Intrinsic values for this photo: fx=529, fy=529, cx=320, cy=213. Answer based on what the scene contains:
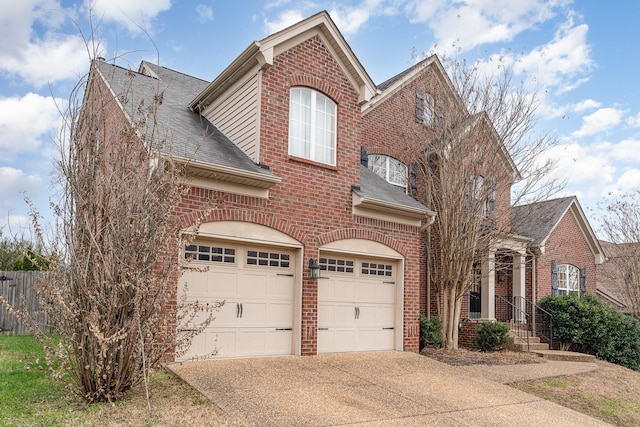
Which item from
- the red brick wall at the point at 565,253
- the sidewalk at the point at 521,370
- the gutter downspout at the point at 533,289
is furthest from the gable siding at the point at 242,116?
the red brick wall at the point at 565,253

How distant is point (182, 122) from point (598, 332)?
1311cm

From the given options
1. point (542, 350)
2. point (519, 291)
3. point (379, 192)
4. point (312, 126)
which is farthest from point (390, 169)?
point (542, 350)

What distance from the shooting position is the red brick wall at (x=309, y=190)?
997 centimetres

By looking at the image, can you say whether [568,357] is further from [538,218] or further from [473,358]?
[538,218]

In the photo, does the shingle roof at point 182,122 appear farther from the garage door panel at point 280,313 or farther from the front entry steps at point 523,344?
the front entry steps at point 523,344

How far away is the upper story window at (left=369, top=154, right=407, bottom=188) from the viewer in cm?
1579

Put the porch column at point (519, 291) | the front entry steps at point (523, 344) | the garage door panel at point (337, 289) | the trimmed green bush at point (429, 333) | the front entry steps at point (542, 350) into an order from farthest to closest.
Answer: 1. the porch column at point (519, 291)
2. the front entry steps at point (523, 344)
3. the front entry steps at point (542, 350)
4. the trimmed green bush at point (429, 333)
5. the garage door panel at point (337, 289)

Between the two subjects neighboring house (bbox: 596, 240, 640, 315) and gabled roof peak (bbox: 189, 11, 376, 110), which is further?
neighboring house (bbox: 596, 240, 640, 315)

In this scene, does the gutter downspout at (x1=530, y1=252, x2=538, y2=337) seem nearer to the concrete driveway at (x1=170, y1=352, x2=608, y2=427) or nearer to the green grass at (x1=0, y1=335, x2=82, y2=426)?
the concrete driveway at (x1=170, y1=352, x2=608, y2=427)

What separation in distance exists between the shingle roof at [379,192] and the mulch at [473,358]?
343 centimetres

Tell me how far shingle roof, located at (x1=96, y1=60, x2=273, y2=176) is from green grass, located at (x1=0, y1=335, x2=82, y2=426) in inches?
146

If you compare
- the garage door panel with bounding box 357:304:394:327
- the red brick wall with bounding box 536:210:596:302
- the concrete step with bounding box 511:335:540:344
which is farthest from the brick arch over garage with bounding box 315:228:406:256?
the red brick wall with bounding box 536:210:596:302

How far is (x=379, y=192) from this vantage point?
12.3 meters

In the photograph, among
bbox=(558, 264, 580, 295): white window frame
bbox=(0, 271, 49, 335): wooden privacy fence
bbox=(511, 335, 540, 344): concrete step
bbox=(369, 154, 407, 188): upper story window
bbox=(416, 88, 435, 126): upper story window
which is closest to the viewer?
bbox=(0, 271, 49, 335): wooden privacy fence
